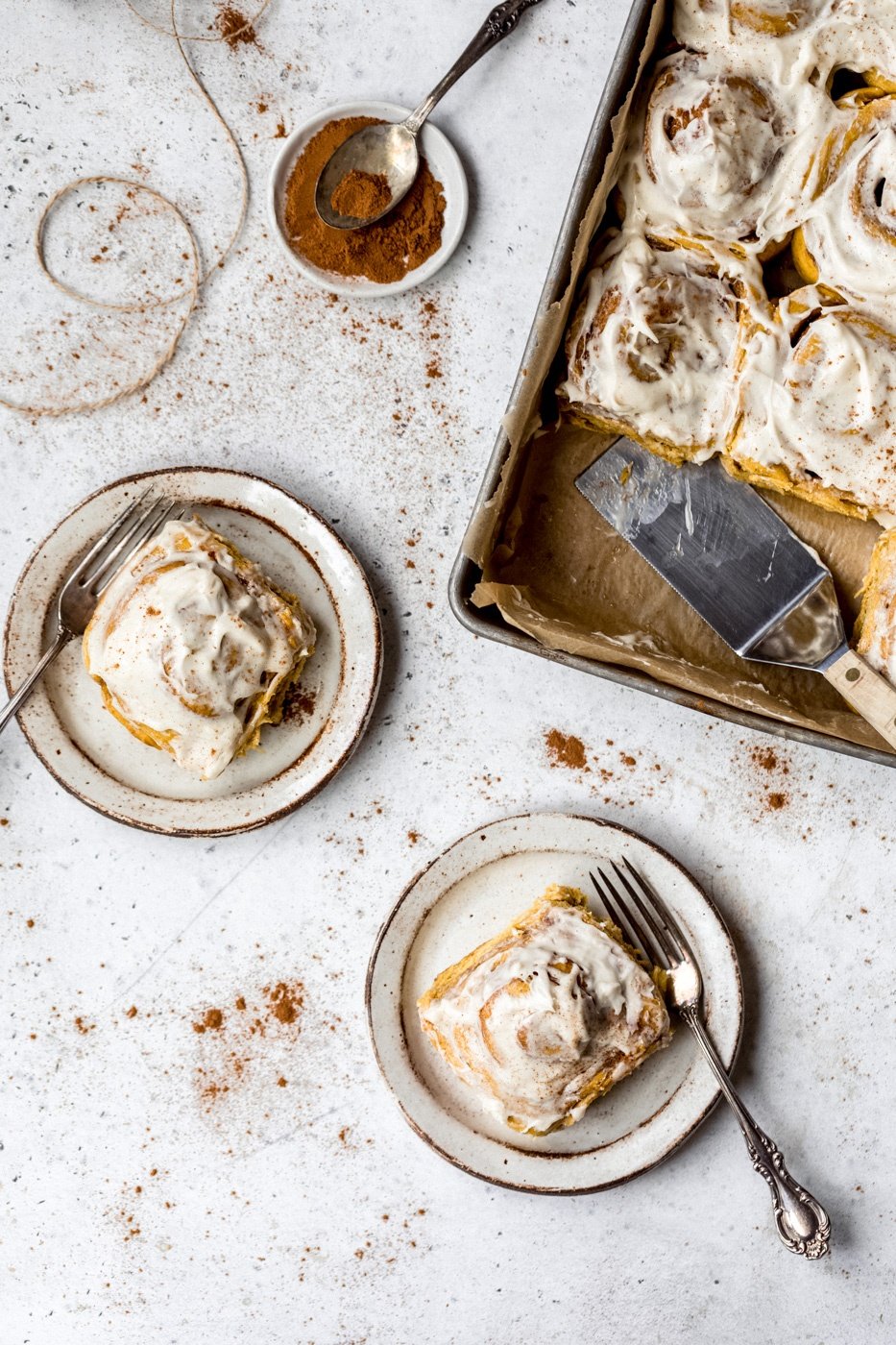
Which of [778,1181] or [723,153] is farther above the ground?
[723,153]

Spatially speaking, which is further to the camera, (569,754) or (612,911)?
(569,754)

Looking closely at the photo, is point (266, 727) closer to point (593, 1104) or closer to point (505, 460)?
point (505, 460)

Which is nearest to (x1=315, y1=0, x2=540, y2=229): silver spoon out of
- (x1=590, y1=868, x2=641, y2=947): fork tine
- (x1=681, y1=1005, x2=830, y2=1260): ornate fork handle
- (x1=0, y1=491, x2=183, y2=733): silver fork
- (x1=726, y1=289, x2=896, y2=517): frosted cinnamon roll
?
(x1=0, y1=491, x2=183, y2=733): silver fork

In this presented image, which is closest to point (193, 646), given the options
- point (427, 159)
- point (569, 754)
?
point (569, 754)

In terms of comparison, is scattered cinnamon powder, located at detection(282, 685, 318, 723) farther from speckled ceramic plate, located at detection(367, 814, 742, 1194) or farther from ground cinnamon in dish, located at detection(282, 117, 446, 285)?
ground cinnamon in dish, located at detection(282, 117, 446, 285)

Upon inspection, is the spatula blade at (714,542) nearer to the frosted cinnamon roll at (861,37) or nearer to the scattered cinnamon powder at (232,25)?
the frosted cinnamon roll at (861,37)

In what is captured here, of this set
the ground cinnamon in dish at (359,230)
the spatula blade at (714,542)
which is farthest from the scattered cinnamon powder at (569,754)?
the ground cinnamon in dish at (359,230)

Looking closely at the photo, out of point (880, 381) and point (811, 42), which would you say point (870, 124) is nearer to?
point (811, 42)
